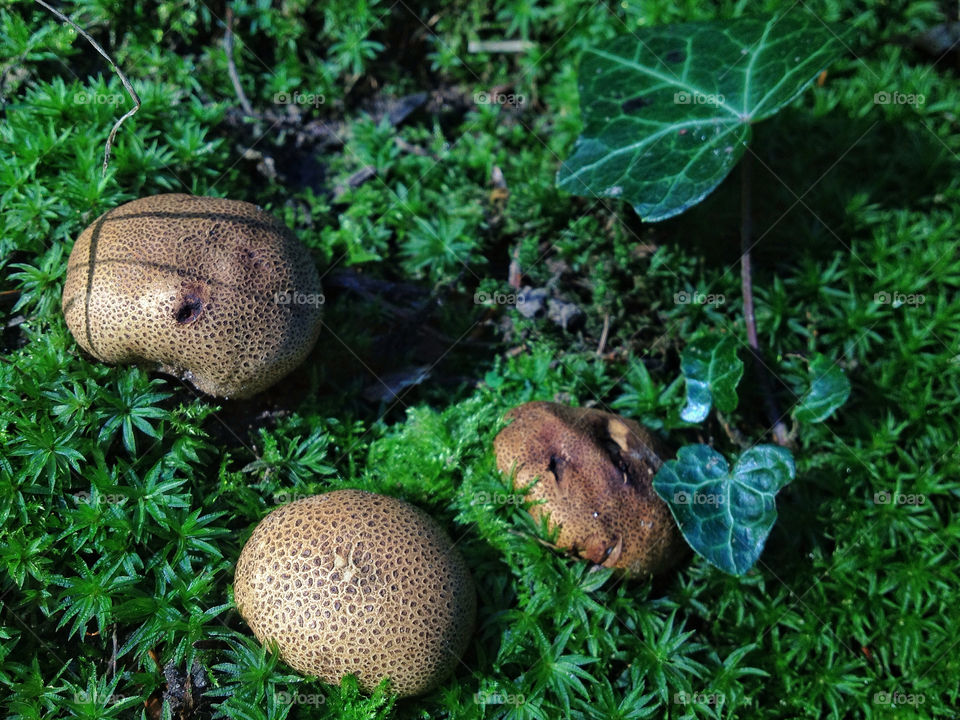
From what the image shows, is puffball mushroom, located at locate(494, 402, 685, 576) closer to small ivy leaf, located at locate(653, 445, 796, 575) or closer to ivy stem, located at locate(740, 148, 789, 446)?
small ivy leaf, located at locate(653, 445, 796, 575)

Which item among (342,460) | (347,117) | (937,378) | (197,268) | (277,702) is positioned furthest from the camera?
(347,117)

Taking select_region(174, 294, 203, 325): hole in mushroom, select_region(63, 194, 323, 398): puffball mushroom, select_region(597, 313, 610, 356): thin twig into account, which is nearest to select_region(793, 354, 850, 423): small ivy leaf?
select_region(597, 313, 610, 356): thin twig

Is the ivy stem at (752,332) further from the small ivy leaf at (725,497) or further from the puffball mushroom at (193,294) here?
the puffball mushroom at (193,294)

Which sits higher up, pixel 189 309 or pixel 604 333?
pixel 189 309

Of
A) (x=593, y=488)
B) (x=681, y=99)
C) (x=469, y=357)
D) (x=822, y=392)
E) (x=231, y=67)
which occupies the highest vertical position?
(x=681, y=99)

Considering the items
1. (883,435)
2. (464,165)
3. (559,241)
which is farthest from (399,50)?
(883,435)

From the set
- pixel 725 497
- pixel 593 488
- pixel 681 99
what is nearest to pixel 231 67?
pixel 681 99

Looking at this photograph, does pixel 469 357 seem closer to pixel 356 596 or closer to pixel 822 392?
pixel 356 596

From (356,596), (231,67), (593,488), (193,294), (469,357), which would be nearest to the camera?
(356,596)

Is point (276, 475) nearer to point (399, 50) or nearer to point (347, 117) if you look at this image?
point (347, 117)
